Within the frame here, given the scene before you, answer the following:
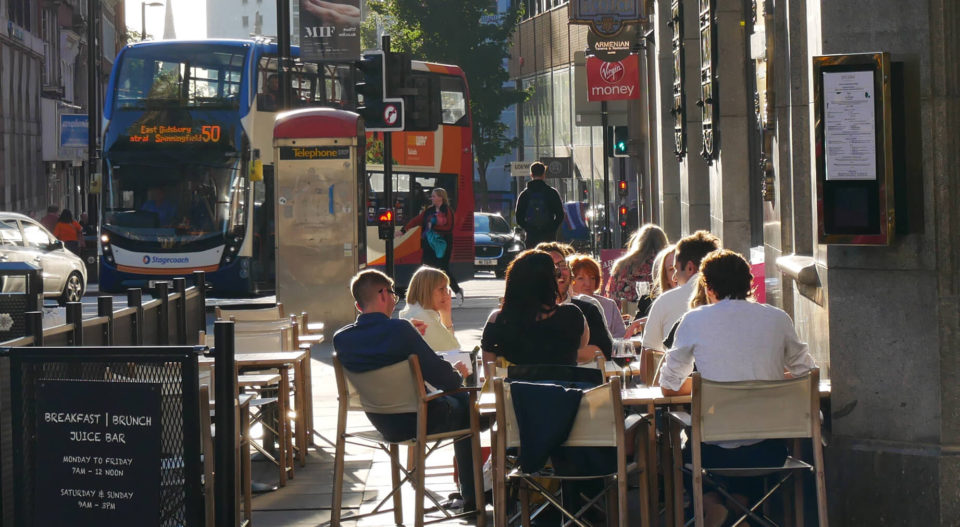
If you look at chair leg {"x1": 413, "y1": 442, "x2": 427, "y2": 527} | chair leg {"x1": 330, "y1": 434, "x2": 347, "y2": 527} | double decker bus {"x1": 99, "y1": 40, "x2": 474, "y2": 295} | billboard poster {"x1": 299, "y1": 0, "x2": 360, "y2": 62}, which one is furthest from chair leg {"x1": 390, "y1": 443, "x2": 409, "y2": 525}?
billboard poster {"x1": 299, "y1": 0, "x2": 360, "y2": 62}

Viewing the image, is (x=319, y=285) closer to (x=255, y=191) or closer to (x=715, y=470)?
(x=255, y=191)

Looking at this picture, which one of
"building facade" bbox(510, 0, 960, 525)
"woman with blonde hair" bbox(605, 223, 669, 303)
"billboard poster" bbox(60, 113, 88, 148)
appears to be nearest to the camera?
"building facade" bbox(510, 0, 960, 525)

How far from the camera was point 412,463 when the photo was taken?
9.02 m

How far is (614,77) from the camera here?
24.2 meters

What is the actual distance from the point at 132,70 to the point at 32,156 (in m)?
30.4

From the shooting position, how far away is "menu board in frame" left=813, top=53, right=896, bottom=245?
6883 mm

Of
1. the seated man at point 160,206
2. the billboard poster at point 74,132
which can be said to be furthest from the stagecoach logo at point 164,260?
the billboard poster at point 74,132

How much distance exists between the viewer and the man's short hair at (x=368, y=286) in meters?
8.02

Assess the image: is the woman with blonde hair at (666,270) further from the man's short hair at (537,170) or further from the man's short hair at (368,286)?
the man's short hair at (537,170)

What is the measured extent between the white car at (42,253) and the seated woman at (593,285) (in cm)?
1663

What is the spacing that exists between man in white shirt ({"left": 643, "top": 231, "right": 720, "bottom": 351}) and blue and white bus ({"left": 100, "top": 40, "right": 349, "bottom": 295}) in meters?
16.4

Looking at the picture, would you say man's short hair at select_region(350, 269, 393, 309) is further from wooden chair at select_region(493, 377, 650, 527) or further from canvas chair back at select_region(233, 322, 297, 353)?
canvas chair back at select_region(233, 322, 297, 353)

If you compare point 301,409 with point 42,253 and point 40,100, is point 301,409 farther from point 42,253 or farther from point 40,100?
point 40,100

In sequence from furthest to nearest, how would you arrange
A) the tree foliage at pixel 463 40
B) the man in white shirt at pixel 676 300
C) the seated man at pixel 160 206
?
the tree foliage at pixel 463 40 → the seated man at pixel 160 206 → the man in white shirt at pixel 676 300
